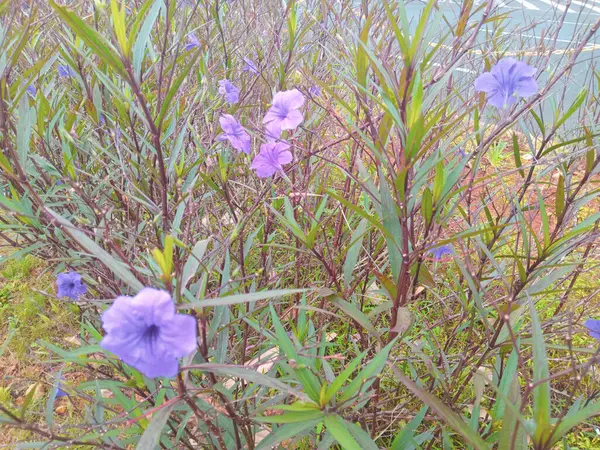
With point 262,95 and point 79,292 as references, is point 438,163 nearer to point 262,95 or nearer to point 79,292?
point 79,292

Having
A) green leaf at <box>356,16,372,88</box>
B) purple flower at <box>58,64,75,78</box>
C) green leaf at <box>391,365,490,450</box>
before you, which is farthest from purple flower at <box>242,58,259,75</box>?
green leaf at <box>391,365,490,450</box>

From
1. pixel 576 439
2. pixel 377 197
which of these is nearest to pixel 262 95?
pixel 377 197

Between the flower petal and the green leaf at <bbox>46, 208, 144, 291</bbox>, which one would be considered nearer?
the green leaf at <bbox>46, 208, 144, 291</bbox>

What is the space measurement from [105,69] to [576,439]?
232cm

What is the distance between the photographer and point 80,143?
159 cm

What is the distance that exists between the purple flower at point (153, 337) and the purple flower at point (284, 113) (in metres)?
0.77

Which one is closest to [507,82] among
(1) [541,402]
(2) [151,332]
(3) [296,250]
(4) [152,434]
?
(3) [296,250]

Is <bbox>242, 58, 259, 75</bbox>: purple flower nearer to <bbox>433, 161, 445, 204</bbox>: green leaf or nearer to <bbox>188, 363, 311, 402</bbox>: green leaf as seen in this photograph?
<bbox>433, 161, 445, 204</bbox>: green leaf

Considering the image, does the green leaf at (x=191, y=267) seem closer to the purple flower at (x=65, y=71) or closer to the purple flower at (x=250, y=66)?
the purple flower at (x=250, y=66)

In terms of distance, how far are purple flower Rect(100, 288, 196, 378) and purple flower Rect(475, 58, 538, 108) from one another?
37.4 inches

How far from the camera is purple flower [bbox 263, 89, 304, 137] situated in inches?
53.8

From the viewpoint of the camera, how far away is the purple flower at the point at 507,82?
3.80ft

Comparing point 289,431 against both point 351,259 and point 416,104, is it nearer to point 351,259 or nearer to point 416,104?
point 351,259

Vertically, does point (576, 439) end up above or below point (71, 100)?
below
